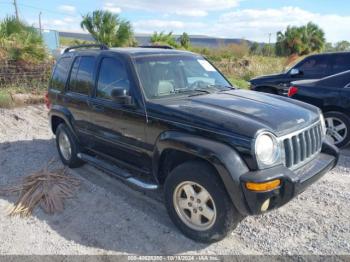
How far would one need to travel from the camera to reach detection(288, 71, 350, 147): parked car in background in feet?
19.0

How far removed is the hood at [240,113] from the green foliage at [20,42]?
923 centimetres

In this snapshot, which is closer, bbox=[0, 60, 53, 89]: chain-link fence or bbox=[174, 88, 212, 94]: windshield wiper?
bbox=[174, 88, 212, 94]: windshield wiper

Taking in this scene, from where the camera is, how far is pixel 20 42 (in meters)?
11.4

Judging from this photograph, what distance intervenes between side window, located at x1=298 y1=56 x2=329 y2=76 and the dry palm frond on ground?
699 centimetres

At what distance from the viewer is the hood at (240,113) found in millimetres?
3064

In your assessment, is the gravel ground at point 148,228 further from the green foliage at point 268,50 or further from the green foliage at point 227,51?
the green foliage at point 268,50

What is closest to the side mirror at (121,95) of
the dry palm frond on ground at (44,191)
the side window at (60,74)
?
the dry palm frond on ground at (44,191)

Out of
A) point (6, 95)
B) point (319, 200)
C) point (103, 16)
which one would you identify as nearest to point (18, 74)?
point (6, 95)

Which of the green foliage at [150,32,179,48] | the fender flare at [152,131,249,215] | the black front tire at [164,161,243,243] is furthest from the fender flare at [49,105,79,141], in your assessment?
the green foliage at [150,32,179,48]

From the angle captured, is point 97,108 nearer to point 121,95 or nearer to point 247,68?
point 121,95

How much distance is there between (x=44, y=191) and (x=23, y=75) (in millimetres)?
7746

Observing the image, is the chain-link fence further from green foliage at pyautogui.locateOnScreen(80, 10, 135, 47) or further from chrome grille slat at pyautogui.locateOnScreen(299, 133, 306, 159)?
chrome grille slat at pyautogui.locateOnScreen(299, 133, 306, 159)

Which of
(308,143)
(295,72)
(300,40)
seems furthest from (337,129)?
(300,40)

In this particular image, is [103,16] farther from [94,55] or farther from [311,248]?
[311,248]
